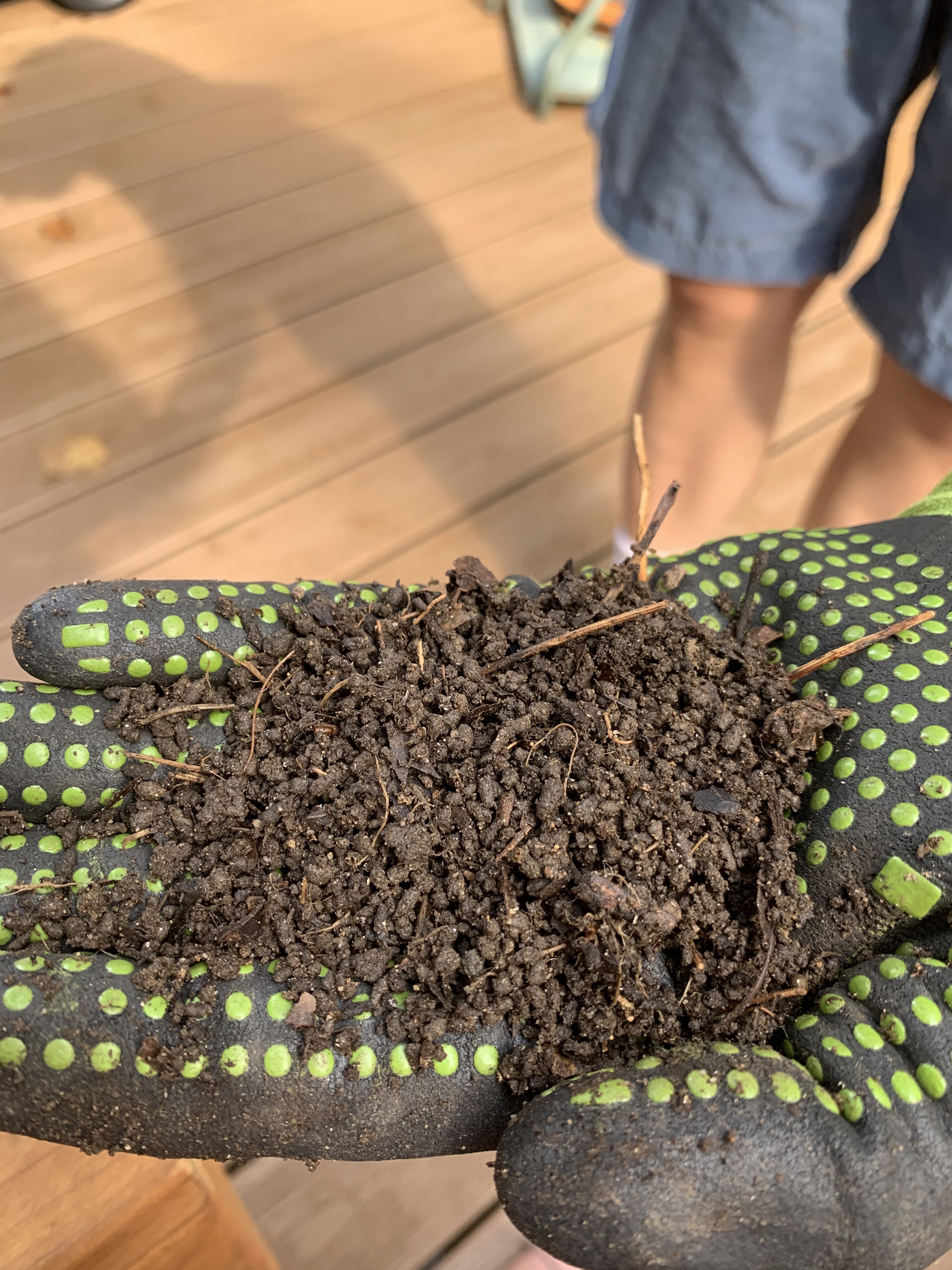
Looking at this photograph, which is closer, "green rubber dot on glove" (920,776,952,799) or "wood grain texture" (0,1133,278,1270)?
"green rubber dot on glove" (920,776,952,799)

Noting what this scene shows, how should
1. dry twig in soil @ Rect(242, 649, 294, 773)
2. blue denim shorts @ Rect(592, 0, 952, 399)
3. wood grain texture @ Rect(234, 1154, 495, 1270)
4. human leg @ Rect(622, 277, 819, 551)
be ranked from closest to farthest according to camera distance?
dry twig in soil @ Rect(242, 649, 294, 773)
blue denim shorts @ Rect(592, 0, 952, 399)
wood grain texture @ Rect(234, 1154, 495, 1270)
human leg @ Rect(622, 277, 819, 551)

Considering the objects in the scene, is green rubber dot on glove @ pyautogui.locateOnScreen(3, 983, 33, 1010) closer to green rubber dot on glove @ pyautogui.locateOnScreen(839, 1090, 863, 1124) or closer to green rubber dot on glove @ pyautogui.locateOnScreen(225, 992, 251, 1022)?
green rubber dot on glove @ pyautogui.locateOnScreen(225, 992, 251, 1022)

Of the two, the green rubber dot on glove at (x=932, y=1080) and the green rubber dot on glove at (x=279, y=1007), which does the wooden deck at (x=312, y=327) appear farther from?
the green rubber dot on glove at (x=932, y=1080)

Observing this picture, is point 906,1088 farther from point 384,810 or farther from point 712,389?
point 712,389

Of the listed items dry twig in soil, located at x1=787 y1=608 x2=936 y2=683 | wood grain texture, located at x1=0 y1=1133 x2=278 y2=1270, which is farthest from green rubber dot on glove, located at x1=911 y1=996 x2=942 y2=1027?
wood grain texture, located at x1=0 y1=1133 x2=278 y2=1270

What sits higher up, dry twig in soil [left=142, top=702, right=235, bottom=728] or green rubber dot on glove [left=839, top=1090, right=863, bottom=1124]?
dry twig in soil [left=142, top=702, right=235, bottom=728]

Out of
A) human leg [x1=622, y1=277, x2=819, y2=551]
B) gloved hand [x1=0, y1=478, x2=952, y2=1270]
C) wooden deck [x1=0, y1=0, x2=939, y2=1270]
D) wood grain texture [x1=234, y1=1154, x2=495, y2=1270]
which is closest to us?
gloved hand [x1=0, y1=478, x2=952, y2=1270]
